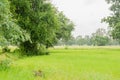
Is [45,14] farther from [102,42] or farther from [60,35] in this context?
[102,42]

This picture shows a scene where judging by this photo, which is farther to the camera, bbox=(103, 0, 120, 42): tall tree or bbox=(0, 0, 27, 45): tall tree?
bbox=(103, 0, 120, 42): tall tree

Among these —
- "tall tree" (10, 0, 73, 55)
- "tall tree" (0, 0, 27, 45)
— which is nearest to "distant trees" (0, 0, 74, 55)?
"tall tree" (10, 0, 73, 55)

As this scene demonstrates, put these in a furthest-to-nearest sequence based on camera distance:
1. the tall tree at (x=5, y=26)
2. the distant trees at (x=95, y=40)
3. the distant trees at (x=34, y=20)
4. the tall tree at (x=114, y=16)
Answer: the distant trees at (x=95, y=40), the tall tree at (x=114, y=16), the distant trees at (x=34, y=20), the tall tree at (x=5, y=26)

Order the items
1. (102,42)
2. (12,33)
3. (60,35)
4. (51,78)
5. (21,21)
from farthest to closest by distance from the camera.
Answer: (102,42) → (60,35) → (21,21) → (12,33) → (51,78)

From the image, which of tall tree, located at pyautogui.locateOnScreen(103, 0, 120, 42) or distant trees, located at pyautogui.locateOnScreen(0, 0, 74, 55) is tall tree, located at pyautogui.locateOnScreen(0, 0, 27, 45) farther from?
tall tree, located at pyautogui.locateOnScreen(103, 0, 120, 42)

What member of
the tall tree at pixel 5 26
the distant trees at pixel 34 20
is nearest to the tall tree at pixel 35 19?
the distant trees at pixel 34 20

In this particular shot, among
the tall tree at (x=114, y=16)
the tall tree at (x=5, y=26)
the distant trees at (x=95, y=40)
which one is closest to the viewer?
the tall tree at (x=5, y=26)

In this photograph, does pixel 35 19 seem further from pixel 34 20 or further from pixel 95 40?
pixel 95 40

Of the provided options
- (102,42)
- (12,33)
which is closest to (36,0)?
(12,33)

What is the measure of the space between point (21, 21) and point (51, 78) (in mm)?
27701

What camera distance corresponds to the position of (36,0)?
45.4 meters

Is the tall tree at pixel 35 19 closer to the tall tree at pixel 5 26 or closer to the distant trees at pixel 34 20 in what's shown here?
the distant trees at pixel 34 20

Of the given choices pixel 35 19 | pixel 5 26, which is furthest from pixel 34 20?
pixel 5 26

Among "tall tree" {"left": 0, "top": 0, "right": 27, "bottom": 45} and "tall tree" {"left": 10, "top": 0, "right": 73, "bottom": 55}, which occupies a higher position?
"tall tree" {"left": 10, "top": 0, "right": 73, "bottom": 55}
